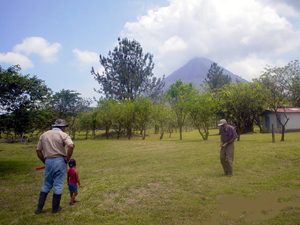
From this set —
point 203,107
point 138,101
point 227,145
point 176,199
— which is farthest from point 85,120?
point 176,199

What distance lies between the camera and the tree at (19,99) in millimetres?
10562

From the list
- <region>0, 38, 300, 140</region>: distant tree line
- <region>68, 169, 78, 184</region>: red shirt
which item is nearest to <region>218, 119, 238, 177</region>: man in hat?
<region>68, 169, 78, 184</region>: red shirt

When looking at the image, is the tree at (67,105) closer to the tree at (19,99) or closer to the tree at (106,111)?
the tree at (106,111)

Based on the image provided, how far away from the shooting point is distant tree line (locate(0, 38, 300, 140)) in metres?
11.4

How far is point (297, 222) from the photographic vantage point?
414 cm

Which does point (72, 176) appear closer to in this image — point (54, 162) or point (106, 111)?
point (54, 162)

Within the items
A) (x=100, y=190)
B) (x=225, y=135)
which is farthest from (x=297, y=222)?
(x=100, y=190)

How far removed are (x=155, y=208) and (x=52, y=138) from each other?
9.35 feet

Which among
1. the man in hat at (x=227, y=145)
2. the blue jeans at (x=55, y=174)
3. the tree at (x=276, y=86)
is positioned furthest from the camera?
the tree at (x=276, y=86)

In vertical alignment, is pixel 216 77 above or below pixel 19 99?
above

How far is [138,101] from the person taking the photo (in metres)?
35.6

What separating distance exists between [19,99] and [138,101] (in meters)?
24.8

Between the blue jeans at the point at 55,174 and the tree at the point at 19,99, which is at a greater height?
the tree at the point at 19,99

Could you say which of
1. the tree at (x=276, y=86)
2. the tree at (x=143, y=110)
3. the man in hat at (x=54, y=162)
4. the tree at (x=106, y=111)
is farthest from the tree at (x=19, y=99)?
the tree at (x=106, y=111)
